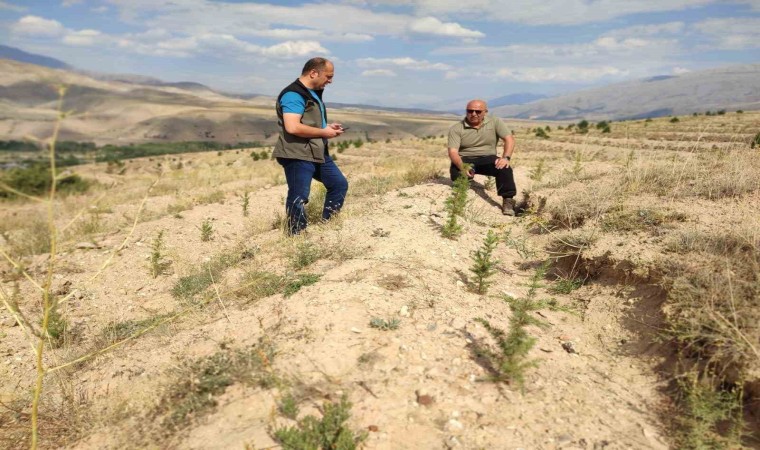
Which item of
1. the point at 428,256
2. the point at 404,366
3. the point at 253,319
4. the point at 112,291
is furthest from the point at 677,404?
the point at 112,291

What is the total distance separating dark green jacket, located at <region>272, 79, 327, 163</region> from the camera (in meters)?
4.68

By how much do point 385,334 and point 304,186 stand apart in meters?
2.50

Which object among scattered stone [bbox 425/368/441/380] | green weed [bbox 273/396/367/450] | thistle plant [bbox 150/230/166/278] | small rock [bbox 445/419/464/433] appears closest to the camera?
green weed [bbox 273/396/367/450]

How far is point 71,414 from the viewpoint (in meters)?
Result: 2.48

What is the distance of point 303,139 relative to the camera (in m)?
4.75

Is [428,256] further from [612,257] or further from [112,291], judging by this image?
[112,291]

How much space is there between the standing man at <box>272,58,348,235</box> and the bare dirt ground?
519mm

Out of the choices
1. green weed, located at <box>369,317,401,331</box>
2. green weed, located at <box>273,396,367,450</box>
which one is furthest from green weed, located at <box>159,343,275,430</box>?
green weed, located at <box>369,317,401,331</box>

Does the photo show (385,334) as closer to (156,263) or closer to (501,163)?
(156,263)

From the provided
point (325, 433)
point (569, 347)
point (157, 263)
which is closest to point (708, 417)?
point (569, 347)

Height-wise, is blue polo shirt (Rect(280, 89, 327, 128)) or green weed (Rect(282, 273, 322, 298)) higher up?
blue polo shirt (Rect(280, 89, 327, 128))

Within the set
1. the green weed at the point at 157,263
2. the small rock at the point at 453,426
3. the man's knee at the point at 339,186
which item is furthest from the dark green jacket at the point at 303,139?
the small rock at the point at 453,426

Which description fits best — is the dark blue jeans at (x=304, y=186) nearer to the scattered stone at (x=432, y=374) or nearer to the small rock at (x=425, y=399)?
the scattered stone at (x=432, y=374)

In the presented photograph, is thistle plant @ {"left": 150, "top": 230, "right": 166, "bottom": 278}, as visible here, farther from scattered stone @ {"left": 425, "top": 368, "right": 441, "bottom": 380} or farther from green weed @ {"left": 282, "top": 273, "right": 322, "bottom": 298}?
scattered stone @ {"left": 425, "top": 368, "right": 441, "bottom": 380}
